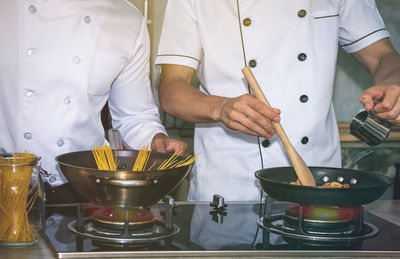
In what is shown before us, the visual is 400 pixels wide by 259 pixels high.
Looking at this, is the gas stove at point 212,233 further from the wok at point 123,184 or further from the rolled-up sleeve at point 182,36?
the rolled-up sleeve at point 182,36

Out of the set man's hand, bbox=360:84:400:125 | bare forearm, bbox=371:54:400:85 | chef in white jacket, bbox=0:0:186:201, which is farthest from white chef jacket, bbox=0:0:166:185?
bare forearm, bbox=371:54:400:85

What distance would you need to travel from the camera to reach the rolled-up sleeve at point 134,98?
2053 millimetres

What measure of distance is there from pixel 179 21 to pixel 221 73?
276 millimetres

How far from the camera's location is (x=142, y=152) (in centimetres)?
150

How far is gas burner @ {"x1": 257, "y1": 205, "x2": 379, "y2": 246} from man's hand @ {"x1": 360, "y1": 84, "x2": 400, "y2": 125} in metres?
0.33

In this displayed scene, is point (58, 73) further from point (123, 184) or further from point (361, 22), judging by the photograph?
point (361, 22)

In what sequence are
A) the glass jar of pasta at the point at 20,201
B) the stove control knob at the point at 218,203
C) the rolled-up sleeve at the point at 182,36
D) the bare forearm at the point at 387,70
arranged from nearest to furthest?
1. the glass jar of pasta at the point at 20,201
2. the stove control knob at the point at 218,203
3. the bare forearm at the point at 387,70
4. the rolled-up sleeve at the point at 182,36

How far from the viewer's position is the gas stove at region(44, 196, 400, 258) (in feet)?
4.15

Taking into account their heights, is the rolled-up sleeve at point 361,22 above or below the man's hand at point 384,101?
above

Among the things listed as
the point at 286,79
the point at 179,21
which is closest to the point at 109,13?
the point at 179,21

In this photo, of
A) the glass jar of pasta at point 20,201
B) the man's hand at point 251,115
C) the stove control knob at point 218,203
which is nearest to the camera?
the glass jar of pasta at point 20,201

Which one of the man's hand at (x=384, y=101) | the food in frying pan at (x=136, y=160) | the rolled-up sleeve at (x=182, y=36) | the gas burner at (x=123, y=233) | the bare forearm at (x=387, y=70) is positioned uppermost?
the rolled-up sleeve at (x=182, y=36)

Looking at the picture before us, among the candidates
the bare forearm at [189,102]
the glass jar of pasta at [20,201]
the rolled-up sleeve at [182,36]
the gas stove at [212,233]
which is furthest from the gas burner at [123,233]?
the rolled-up sleeve at [182,36]

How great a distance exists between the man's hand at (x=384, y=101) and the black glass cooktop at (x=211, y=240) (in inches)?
12.7
